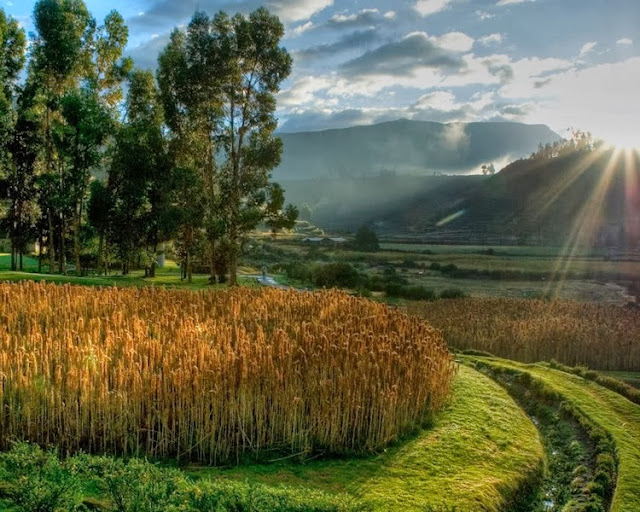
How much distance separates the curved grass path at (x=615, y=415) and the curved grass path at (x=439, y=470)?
1.17 meters

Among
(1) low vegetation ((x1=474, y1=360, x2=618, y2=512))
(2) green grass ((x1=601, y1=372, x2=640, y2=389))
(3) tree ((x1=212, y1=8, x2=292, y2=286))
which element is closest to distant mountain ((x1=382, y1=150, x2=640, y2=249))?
(3) tree ((x1=212, y1=8, x2=292, y2=286))

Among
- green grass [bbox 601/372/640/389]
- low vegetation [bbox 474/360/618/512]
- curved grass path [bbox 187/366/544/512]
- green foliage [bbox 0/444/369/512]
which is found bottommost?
green grass [bbox 601/372/640/389]

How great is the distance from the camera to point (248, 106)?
34.5 metres

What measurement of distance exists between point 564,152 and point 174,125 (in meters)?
158

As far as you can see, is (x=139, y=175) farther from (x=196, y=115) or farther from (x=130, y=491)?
(x=130, y=491)

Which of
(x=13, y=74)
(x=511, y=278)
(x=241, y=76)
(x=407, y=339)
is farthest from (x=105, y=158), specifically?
(x=511, y=278)

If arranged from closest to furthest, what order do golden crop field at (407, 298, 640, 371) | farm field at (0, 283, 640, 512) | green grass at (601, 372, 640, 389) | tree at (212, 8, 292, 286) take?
farm field at (0, 283, 640, 512)
green grass at (601, 372, 640, 389)
golden crop field at (407, 298, 640, 371)
tree at (212, 8, 292, 286)

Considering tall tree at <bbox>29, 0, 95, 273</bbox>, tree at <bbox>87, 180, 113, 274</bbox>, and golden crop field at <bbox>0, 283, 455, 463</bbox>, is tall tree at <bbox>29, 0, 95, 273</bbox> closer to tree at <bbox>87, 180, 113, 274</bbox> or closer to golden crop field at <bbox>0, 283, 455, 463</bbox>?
tree at <bbox>87, 180, 113, 274</bbox>

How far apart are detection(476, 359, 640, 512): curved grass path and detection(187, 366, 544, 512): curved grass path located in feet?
3.84

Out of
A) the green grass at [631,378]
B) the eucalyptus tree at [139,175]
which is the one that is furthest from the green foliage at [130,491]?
the eucalyptus tree at [139,175]

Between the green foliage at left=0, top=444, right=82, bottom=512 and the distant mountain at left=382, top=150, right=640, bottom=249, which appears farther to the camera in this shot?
the distant mountain at left=382, top=150, right=640, bottom=249

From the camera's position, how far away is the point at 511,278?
5950cm

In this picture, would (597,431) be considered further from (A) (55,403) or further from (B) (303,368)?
(A) (55,403)

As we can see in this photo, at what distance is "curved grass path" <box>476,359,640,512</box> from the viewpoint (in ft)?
23.9
